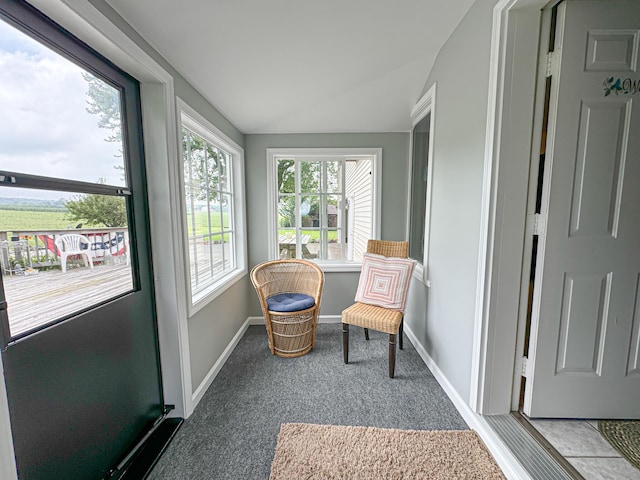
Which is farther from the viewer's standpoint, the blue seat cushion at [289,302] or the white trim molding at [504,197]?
the blue seat cushion at [289,302]

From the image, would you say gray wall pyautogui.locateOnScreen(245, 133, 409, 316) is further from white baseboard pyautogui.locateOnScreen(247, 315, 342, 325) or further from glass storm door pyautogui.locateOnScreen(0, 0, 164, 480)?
glass storm door pyautogui.locateOnScreen(0, 0, 164, 480)

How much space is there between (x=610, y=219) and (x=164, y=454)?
2701 millimetres

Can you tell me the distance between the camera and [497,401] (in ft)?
4.89

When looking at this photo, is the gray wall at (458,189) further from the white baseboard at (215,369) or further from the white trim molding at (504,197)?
the white baseboard at (215,369)

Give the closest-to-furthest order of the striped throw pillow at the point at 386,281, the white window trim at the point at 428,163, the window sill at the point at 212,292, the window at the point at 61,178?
the window at the point at 61,178
the window sill at the point at 212,292
the white window trim at the point at 428,163
the striped throw pillow at the point at 386,281

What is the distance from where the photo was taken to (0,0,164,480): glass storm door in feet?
2.89

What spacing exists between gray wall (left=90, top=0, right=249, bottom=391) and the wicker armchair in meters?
0.35

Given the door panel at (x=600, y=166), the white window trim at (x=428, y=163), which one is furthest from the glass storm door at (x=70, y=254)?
the door panel at (x=600, y=166)

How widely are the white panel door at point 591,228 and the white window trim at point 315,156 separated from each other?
173 centimetres

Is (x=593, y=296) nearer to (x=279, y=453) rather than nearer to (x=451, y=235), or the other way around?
(x=451, y=235)

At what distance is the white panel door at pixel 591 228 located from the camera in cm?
125

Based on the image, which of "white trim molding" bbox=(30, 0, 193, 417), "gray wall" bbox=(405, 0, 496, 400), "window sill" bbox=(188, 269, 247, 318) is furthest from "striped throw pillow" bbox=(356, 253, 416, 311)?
"white trim molding" bbox=(30, 0, 193, 417)

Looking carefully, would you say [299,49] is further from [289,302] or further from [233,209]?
[289,302]

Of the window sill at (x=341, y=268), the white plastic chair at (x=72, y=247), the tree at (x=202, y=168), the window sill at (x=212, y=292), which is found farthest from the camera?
the window sill at (x=341, y=268)
